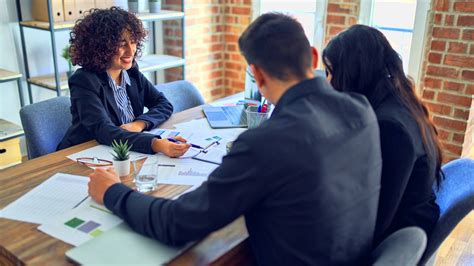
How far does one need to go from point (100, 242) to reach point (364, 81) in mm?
906

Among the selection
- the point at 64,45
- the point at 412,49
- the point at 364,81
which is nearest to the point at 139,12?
the point at 64,45

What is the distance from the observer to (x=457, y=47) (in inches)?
115

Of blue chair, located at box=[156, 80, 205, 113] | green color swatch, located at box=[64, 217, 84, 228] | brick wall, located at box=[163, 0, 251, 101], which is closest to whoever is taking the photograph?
green color swatch, located at box=[64, 217, 84, 228]

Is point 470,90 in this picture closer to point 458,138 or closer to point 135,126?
point 458,138

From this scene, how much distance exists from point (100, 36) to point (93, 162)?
2.13 feet

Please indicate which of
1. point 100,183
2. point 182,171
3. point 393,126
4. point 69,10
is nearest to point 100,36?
point 182,171

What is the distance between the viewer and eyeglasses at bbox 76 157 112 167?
164 centimetres

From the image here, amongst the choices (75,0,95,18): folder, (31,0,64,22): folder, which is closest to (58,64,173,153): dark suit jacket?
(31,0,64,22): folder

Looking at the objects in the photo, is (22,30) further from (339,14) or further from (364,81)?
(364,81)

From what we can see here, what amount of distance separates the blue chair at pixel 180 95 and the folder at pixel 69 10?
930 mm

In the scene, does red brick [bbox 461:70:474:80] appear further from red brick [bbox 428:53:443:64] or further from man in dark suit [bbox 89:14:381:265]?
man in dark suit [bbox 89:14:381:265]

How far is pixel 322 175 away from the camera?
0.99 meters

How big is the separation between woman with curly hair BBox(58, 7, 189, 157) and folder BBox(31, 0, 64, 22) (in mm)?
850

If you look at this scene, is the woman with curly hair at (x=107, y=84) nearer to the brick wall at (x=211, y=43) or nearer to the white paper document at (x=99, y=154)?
the white paper document at (x=99, y=154)
